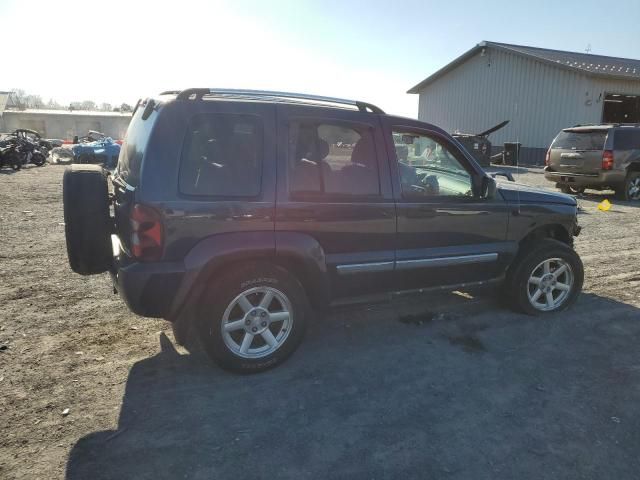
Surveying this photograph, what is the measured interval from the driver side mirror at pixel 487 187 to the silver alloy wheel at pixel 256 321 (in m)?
2.04

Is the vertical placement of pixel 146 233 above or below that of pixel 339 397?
above

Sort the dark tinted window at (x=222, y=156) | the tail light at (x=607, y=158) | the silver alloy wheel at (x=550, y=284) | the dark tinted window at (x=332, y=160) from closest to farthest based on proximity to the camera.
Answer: the dark tinted window at (x=222, y=156) < the dark tinted window at (x=332, y=160) < the silver alloy wheel at (x=550, y=284) < the tail light at (x=607, y=158)

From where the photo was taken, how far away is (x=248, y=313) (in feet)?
11.2

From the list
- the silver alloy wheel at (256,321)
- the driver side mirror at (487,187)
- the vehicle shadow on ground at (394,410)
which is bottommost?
the vehicle shadow on ground at (394,410)

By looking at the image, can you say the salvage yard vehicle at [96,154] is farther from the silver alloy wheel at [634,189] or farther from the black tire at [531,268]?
the black tire at [531,268]

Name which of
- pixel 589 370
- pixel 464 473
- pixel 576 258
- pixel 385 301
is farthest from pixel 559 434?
pixel 576 258

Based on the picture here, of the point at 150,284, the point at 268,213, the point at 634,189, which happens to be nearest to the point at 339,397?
the point at 268,213

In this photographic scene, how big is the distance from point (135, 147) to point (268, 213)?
1092 millimetres

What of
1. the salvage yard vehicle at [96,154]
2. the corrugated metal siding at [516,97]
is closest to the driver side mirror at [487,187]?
the salvage yard vehicle at [96,154]

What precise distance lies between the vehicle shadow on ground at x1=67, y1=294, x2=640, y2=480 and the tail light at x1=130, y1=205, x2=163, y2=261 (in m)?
0.96

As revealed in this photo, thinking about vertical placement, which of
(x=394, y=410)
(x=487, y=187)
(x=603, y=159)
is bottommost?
(x=394, y=410)

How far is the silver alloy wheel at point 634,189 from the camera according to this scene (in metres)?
12.1

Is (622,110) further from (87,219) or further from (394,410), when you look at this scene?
(87,219)

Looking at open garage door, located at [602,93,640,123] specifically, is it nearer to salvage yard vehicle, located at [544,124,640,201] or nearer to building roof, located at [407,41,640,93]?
building roof, located at [407,41,640,93]
